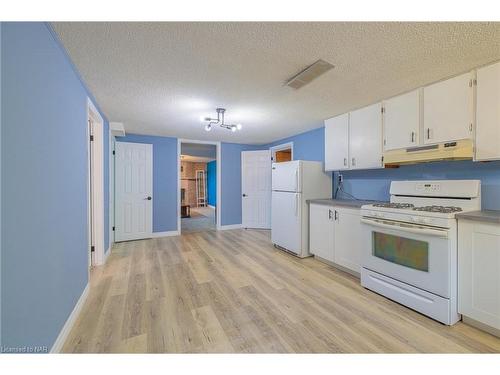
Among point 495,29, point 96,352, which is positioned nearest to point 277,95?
point 495,29

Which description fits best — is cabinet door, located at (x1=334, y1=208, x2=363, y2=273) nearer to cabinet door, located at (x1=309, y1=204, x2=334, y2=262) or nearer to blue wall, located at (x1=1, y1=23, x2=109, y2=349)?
cabinet door, located at (x1=309, y1=204, x2=334, y2=262)

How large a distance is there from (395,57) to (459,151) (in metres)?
1.05

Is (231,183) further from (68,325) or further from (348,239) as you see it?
(68,325)

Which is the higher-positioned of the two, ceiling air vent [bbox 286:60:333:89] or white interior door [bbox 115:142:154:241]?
ceiling air vent [bbox 286:60:333:89]

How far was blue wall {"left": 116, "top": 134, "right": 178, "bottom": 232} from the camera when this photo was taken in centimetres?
483

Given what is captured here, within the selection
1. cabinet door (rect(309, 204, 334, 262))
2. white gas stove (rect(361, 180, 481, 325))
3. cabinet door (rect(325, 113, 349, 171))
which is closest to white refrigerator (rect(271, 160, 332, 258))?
cabinet door (rect(309, 204, 334, 262))

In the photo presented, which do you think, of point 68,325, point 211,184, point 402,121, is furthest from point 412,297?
point 211,184

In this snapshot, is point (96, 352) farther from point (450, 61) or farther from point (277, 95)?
point (450, 61)

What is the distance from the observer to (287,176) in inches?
Result: 143

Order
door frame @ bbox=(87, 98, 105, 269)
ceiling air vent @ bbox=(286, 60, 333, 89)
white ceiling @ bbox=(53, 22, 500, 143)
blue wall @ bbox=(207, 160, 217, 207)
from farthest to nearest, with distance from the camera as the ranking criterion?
blue wall @ bbox=(207, 160, 217, 207), door frame @ bbox=(87, 98, 105, 269), ceiling air vent @ bbox=(286, 60, 333, 89), white ceiling @ bbox=(53, 22, 500, 143)

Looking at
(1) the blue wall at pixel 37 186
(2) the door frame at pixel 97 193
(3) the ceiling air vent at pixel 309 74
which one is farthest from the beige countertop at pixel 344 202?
(2) the door frame at pixel 97 193

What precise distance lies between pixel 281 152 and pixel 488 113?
4.43 m

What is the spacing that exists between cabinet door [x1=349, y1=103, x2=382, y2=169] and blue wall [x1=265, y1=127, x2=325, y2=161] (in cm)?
98

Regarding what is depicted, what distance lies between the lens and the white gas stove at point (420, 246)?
5.97 feet
